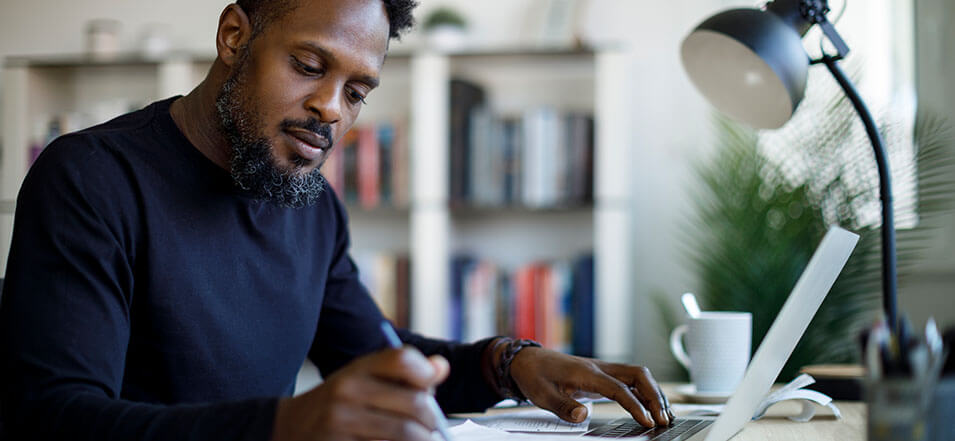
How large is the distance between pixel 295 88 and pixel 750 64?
602mm

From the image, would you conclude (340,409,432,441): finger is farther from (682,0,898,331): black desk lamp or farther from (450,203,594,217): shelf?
(450,203,594,217): shelf

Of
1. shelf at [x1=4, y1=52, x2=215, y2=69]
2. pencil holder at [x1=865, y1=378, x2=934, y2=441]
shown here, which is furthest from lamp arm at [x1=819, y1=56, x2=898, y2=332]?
shelf at [x1=4, y1=52, x2=215, y2=69]

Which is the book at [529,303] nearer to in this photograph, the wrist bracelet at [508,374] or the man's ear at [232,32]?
the wrist bracelet at [508,374]

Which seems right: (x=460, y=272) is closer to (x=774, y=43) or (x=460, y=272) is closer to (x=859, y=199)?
(x=859, y=199)

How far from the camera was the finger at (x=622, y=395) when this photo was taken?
40.8 inches

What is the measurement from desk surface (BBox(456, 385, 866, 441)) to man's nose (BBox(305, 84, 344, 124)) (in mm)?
479

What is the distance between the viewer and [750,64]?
1.19m

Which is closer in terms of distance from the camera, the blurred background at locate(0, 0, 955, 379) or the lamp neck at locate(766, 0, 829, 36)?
the lamp neck at locate(766, 0, 829, 36)

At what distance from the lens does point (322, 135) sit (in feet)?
3.67

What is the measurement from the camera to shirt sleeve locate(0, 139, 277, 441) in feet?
2.35

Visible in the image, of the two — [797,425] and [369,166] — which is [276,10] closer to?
[797,425]

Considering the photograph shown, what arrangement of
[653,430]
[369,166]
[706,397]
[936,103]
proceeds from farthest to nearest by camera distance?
[369,166], [936,103], [706,397], [653,430]

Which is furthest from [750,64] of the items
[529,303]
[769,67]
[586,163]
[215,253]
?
[529,303]

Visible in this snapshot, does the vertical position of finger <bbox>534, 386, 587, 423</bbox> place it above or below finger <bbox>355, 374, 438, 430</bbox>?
below
